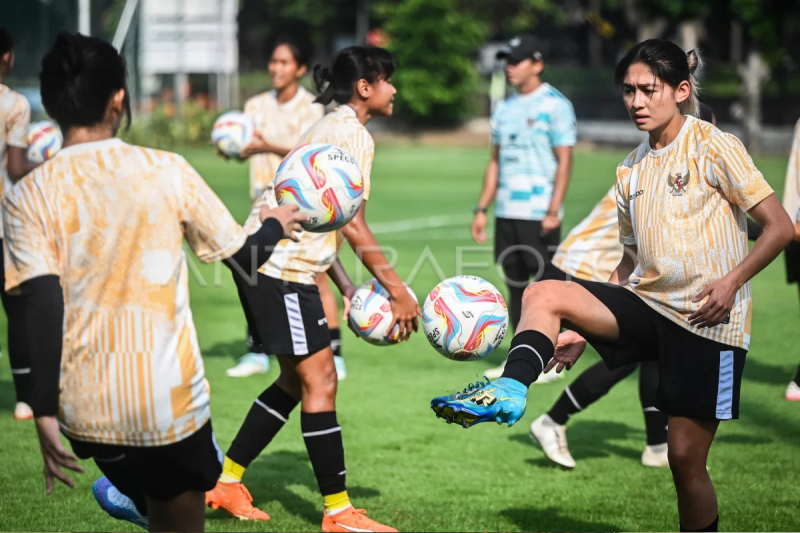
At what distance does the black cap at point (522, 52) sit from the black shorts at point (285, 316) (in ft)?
13.4

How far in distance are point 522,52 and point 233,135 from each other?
2465mm

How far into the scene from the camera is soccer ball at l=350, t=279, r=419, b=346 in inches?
204

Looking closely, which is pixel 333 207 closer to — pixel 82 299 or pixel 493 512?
pixel 82 299

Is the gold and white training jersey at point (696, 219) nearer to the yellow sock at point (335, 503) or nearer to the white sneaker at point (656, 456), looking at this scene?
the yellow sock at point (335, 503)

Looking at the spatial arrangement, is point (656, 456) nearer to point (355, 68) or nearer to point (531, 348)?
point (531, 348)

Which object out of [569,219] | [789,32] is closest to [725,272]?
[569,219]

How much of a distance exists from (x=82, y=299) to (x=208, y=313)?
8.07m

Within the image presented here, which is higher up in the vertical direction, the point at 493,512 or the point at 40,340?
the point at 40,340

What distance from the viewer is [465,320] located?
4535mm

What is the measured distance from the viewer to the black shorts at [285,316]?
16.7ft

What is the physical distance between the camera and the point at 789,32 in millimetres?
37656

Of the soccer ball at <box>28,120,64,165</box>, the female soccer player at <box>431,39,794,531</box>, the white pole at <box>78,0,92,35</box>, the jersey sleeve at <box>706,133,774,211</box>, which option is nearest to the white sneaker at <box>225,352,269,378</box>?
the soccer ball at <box>28,120,64,165</box>

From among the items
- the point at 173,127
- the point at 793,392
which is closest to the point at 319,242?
the point at 793,392

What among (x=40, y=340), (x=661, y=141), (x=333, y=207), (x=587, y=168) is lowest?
(x=587, y=168)
